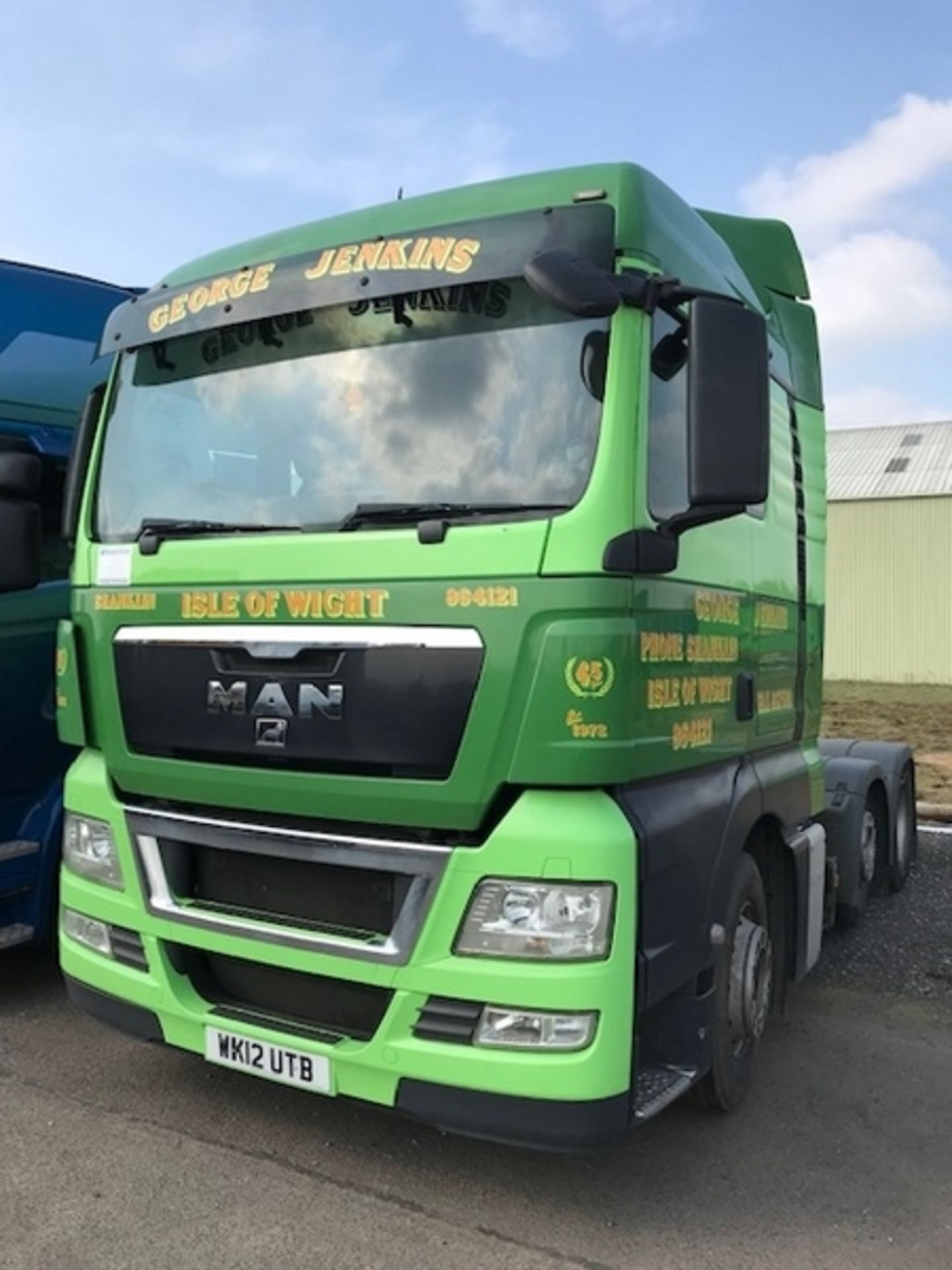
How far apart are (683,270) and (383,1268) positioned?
9.46 ft

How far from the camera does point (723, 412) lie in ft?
9.51

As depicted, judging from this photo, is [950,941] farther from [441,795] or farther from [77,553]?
[77,553]

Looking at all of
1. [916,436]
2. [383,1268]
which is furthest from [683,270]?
[916,436]

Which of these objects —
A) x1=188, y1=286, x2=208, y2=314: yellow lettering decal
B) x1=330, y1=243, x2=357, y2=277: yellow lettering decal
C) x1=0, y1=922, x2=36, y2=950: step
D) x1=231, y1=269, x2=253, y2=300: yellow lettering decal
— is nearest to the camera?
x1=330, y1=243, x2=357, y2=277: yellow lettering decal

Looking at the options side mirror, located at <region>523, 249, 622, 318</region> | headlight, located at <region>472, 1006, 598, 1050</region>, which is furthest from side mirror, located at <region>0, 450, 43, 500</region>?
headlight, located at <region>472, 1006, 598, 1050</region>

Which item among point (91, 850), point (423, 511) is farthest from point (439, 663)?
point (91, 850)

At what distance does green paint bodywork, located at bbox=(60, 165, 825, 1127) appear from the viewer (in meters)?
2.83

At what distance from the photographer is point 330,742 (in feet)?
10.2

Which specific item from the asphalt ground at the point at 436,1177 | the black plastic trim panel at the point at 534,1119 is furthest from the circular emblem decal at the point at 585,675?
the asphalt ground at the point at 436,1177

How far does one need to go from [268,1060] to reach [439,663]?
126cm

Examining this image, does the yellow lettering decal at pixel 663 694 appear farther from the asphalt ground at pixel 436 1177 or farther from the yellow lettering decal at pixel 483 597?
the asphalt ground at pixel 436 1177

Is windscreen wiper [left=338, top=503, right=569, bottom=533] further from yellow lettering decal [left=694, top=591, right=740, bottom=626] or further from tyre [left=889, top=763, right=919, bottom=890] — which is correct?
tyre [left=889, top=763, right=919, bottom=890]

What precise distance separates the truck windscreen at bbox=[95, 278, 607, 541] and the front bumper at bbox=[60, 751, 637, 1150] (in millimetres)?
875

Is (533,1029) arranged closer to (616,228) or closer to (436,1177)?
(436,1177)
